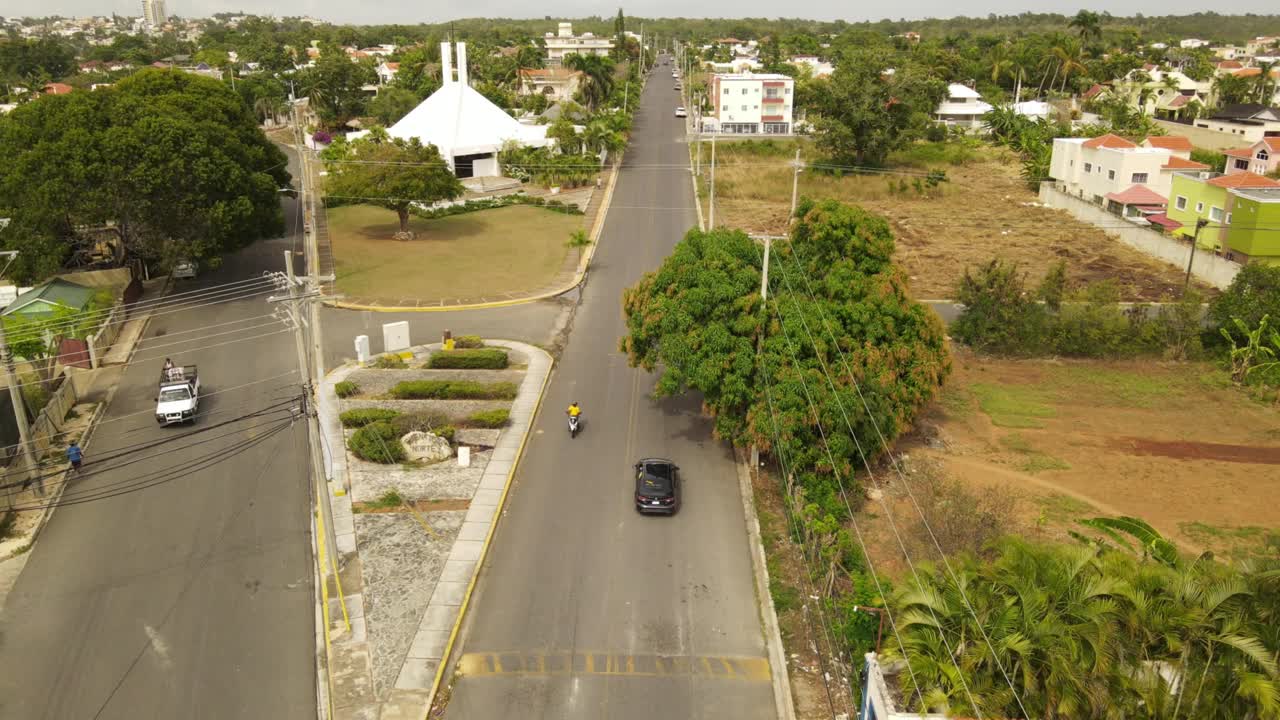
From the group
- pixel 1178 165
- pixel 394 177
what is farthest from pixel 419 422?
pixel 1178 165

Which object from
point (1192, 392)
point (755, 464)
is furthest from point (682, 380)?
point (1192, 392)

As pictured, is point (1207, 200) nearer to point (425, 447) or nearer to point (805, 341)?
point (805, 341)

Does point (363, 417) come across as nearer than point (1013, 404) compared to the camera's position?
Yes

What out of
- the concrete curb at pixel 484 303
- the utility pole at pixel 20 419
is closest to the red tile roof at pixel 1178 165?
the concrete curb at pixel 484 303

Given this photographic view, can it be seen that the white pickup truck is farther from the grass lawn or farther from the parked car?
the parked car

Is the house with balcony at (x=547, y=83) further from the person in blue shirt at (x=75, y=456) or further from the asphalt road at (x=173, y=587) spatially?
the person in blue shirt at (x=75, y=456)

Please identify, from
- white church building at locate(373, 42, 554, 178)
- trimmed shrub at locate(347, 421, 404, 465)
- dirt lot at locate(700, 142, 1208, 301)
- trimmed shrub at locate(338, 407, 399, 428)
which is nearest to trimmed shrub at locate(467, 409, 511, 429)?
trimmed shrub at locate(338, 407, 399, 428)

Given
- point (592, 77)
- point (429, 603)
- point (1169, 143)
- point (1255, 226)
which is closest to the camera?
point (429, 603)
